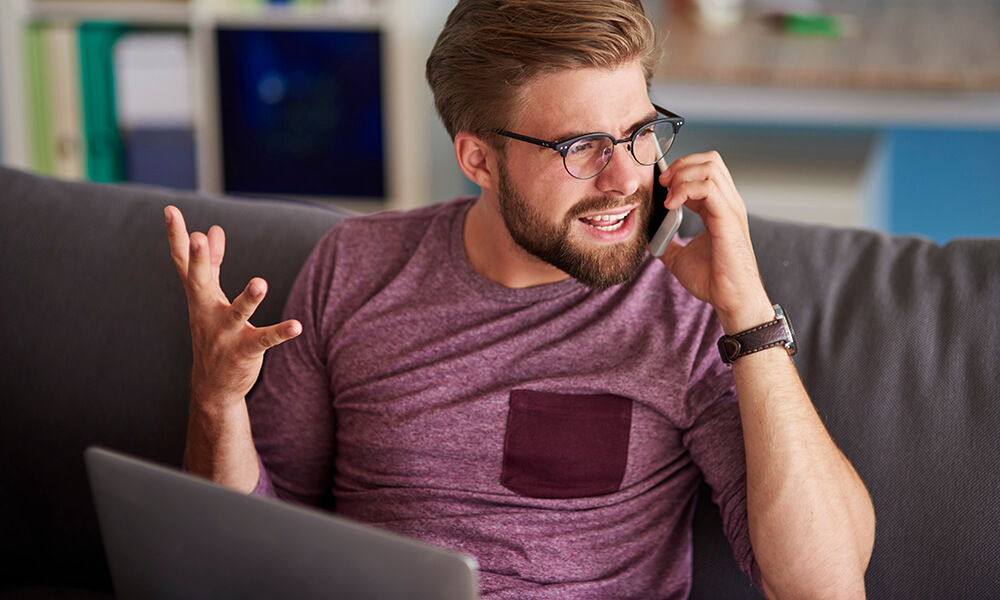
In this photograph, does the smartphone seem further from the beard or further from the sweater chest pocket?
the sweater chest pocket

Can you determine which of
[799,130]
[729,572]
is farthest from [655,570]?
[799,130]

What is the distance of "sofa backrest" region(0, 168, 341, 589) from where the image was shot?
56.3 inches

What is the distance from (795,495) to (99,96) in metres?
2.80

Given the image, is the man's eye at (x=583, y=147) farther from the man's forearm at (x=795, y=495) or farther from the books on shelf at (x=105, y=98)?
the books on shelf at (x=105, y=98)

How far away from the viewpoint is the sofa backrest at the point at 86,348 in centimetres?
143

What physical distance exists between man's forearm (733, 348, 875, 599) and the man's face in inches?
8.8

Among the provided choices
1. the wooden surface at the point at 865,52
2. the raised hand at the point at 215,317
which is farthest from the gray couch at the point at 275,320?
the wooden surface at the point at 865,52

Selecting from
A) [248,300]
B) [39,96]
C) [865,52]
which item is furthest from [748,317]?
[39,96]

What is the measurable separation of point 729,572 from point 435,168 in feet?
7.70

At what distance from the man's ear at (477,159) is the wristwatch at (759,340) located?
387mm

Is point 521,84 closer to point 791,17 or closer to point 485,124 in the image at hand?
point 485,124

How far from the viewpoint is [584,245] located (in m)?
1.20

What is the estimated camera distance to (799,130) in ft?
10.1

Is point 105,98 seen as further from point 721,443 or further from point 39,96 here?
point 721,443
